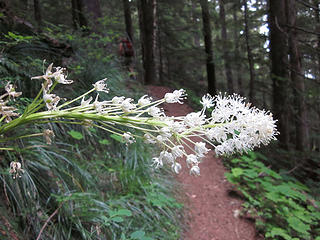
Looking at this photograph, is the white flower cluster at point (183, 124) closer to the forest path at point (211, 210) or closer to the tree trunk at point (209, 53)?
the forest path at point (211, 210)

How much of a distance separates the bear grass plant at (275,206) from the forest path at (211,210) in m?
0.22

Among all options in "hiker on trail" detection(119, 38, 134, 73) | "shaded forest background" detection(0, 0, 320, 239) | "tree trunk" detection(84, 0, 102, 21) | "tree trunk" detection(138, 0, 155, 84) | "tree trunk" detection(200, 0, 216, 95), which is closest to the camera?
"shaded forest background" detection(0, 0, 320, 239)

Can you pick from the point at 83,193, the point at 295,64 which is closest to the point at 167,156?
the point at 83,193

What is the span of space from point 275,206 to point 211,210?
42.2 inches

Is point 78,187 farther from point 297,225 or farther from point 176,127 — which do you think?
point 297,225

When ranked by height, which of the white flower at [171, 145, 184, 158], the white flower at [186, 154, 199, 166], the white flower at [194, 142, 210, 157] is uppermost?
the white flower at [171, 145, 184, 158]

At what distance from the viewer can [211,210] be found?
14.1ft

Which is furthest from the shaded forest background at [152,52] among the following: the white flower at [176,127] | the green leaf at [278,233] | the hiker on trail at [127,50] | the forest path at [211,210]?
the white flower at [176,127]

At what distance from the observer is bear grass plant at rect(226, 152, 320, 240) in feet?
12.1

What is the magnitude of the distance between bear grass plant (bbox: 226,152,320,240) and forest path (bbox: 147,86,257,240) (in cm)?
22

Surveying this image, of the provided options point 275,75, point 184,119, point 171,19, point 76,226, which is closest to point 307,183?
point 275,75

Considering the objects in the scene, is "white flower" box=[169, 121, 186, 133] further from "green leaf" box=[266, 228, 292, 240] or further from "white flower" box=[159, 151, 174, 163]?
"green leaf" box=[266, 228, 292, 240]

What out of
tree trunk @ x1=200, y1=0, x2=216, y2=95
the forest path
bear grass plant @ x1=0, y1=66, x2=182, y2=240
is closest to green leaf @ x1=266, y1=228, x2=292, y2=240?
the forest path

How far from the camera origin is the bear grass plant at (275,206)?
3682 mm
